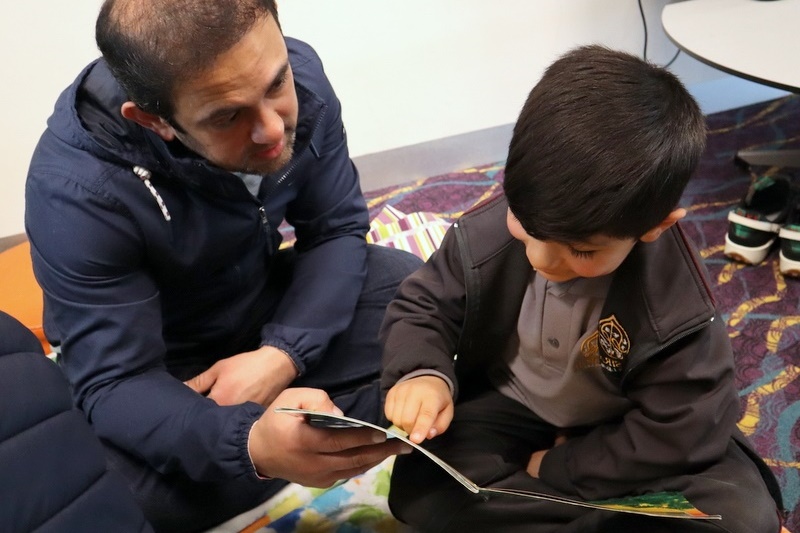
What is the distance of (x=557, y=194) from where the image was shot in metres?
0.71

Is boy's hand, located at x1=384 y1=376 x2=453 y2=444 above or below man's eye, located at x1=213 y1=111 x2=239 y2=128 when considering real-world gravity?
below

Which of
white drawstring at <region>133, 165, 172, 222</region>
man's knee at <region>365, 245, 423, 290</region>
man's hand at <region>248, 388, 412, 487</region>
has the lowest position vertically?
man's knee at <region>365, 245, 423, 290</region>

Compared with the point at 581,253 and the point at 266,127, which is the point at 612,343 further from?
the point at 266,127

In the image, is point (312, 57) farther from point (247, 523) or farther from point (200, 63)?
point (247, 523)

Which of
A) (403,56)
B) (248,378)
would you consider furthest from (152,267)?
(403,56)

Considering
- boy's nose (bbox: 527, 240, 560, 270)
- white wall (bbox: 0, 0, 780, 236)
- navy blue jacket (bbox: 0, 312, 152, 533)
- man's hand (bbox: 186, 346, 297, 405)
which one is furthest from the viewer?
white wall (bbox: 0, 0, 780, 236)

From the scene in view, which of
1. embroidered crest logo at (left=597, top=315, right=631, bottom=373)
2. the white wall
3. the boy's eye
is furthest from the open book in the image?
the white wall

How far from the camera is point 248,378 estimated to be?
1.07 m

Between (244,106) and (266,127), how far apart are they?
1.7 inches

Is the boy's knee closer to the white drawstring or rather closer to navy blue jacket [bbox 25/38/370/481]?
navy blue jacket [bbox 25/38/370/481]

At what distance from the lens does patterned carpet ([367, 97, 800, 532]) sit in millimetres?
1249

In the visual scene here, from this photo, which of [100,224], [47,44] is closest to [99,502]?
[100,224]

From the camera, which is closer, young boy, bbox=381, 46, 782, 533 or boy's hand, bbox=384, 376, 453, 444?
young boy, bbox=381, 46, 782, 533

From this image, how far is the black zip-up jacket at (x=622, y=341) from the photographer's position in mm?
825
